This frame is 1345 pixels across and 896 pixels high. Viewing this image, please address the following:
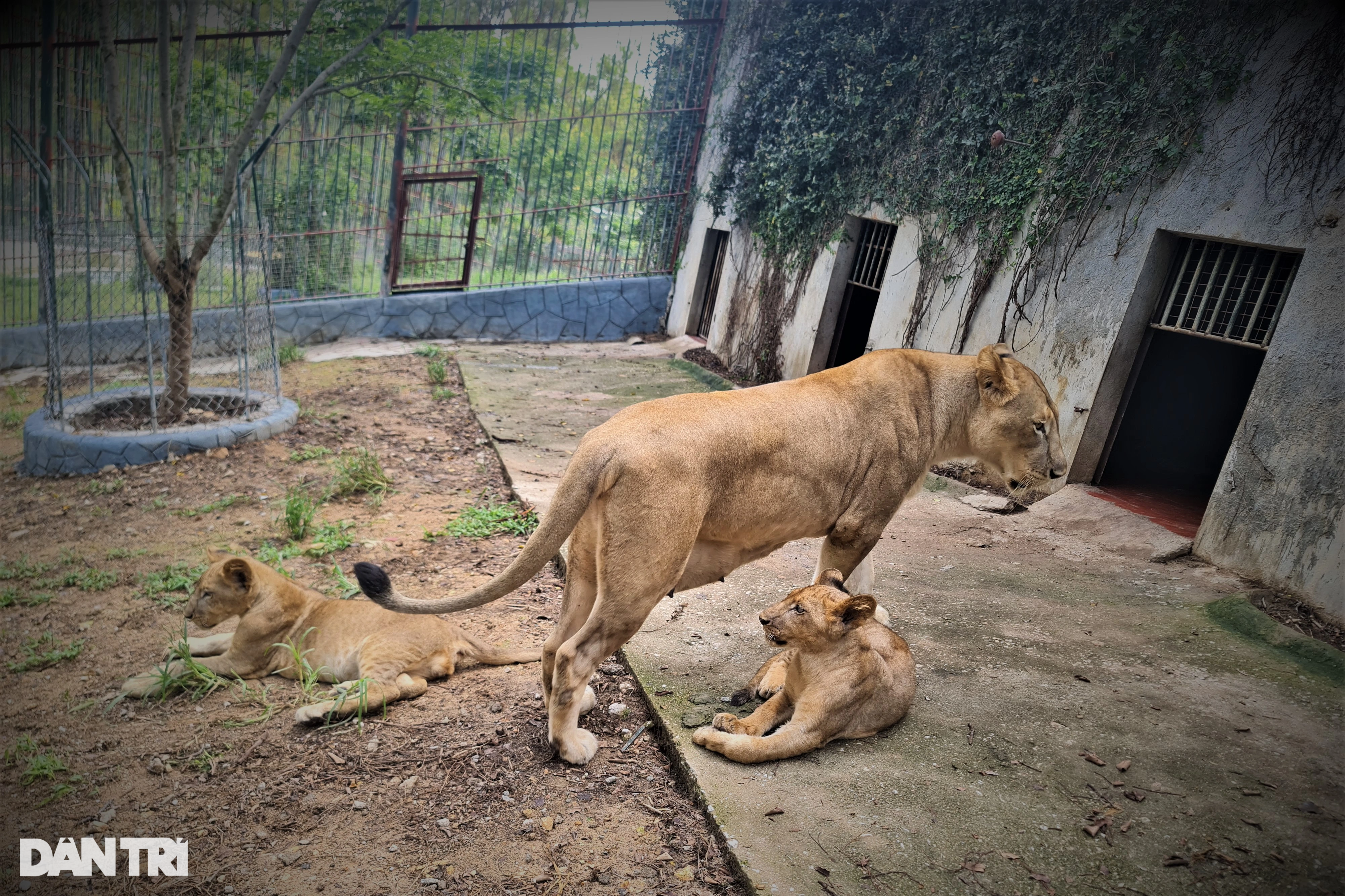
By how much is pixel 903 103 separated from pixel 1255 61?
3.85 meters

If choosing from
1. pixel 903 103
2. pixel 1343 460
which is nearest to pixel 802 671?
pixel 1343 460

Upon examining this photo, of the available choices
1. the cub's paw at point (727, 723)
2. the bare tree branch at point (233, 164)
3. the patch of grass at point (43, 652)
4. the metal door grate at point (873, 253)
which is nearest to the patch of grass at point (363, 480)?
the patch of grass at point (43, 652)

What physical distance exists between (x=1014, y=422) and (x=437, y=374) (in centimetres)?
777

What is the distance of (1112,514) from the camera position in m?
6.58

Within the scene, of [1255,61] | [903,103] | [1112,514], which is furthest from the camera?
[903,103]

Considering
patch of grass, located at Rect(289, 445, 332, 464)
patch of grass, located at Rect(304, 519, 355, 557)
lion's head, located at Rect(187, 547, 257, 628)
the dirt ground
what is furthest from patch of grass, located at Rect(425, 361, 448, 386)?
lion's head, located at Rect(187, 547, 257, 628)

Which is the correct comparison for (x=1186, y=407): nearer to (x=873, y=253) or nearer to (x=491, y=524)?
(x=873, y=253)

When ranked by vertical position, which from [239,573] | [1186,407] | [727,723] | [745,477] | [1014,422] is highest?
[1014,422]

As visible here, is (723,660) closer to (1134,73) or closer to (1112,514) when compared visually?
(1112,514)

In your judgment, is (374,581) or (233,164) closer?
(374,581)

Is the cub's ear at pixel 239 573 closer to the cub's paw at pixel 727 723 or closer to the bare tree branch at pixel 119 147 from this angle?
the cub's paw at pixel 727 723

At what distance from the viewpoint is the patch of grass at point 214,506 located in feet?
21.8

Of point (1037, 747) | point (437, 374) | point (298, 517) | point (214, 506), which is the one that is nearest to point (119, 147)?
point (214, 506)

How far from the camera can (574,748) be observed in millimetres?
3525
